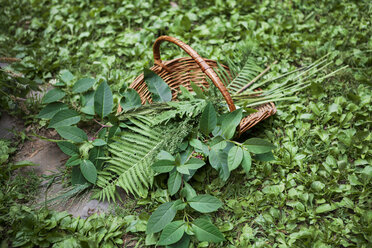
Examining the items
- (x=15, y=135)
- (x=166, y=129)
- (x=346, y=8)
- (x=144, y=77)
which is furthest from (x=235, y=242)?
(x=346, y=8)

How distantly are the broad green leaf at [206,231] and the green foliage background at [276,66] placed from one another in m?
0.13

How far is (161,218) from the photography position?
4.14ft

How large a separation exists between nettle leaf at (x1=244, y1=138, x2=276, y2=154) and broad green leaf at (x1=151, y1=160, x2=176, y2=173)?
37 centimetres

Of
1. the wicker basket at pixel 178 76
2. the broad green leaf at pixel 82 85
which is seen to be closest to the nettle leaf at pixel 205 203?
the wicker basket at pixel 178 76

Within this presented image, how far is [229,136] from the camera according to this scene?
131 centimetres

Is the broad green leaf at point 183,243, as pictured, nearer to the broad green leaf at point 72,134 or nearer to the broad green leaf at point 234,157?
the broad green leaf at point 234,157

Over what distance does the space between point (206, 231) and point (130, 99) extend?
2.68 feet

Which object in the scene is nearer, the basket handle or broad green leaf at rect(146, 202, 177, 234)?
broad green leaf at rect(146, 202, 177, 234)

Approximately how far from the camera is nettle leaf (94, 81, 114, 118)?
5.12 feet

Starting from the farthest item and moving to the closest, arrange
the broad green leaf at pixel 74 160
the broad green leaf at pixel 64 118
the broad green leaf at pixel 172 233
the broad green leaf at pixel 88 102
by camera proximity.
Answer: the broad green leaf at pixel 88 102 < the broad green leaf at pixel 64 118 < the broad green leaf at pixel 74 160 < the broad green leaf at pixel 172 233

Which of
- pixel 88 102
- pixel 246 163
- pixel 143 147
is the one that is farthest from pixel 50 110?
pixel 246 163

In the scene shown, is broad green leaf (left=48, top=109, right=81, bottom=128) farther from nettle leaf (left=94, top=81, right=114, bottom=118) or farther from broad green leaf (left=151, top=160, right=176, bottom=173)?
→ broad green leaf (left=151, top=160, right=176, bottom=173)

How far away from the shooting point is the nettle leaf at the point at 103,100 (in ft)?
5.12

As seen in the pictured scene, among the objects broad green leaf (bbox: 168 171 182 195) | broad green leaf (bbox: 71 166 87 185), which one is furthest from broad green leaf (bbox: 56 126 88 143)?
broad green leaf (bbox: 168 171 182 195)
